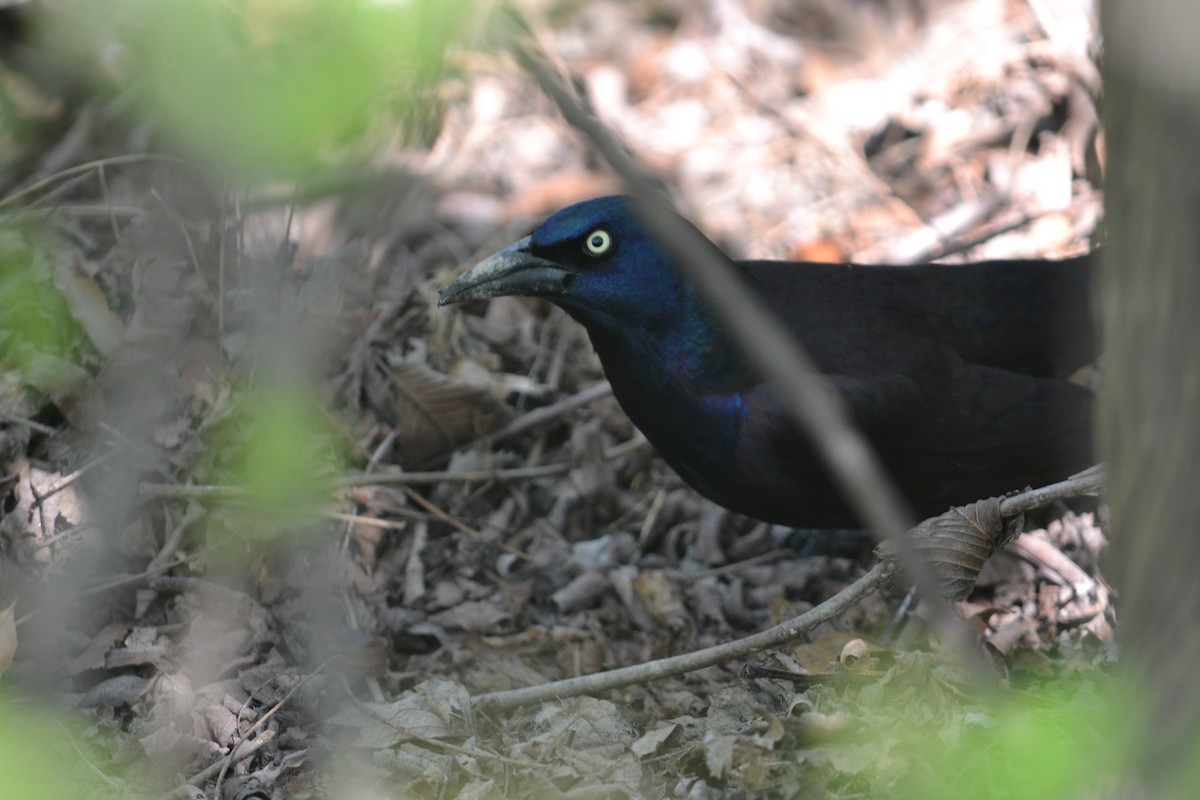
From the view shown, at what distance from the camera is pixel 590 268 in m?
3.86

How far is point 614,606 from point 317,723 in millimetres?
1231

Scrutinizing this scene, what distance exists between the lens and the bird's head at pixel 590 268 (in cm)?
382

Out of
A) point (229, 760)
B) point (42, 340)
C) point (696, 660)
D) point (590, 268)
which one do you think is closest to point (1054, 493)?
point (696, 660)

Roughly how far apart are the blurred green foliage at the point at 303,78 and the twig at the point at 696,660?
1684 millimetres

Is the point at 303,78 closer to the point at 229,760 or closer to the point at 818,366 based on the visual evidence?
the point at 229,760

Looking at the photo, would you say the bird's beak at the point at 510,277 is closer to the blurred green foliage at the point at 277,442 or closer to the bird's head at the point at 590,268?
the bird's head at the point at 590,268

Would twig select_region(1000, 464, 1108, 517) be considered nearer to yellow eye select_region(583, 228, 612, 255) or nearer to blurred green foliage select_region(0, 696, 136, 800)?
yellow eye select_region(583, 228, 612, 255)

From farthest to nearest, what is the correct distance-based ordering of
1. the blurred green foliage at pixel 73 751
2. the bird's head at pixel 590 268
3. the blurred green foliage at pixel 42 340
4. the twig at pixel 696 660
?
the bird's head at pixel 590 268
the blurred green foliage at pixel 42 340
the twig at pixel 696 660
the blurred green foliage at pixel 73 751

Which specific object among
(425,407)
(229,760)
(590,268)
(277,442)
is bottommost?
(425,407)

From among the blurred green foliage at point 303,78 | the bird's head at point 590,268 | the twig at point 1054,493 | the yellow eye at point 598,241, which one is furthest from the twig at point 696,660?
the blurred green foliage at point 303,78

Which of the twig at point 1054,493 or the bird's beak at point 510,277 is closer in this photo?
the twig at point 1054,493

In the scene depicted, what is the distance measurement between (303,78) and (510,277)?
1.92m

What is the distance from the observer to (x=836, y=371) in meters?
3.94

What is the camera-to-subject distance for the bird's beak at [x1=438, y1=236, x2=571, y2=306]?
3.82 m
